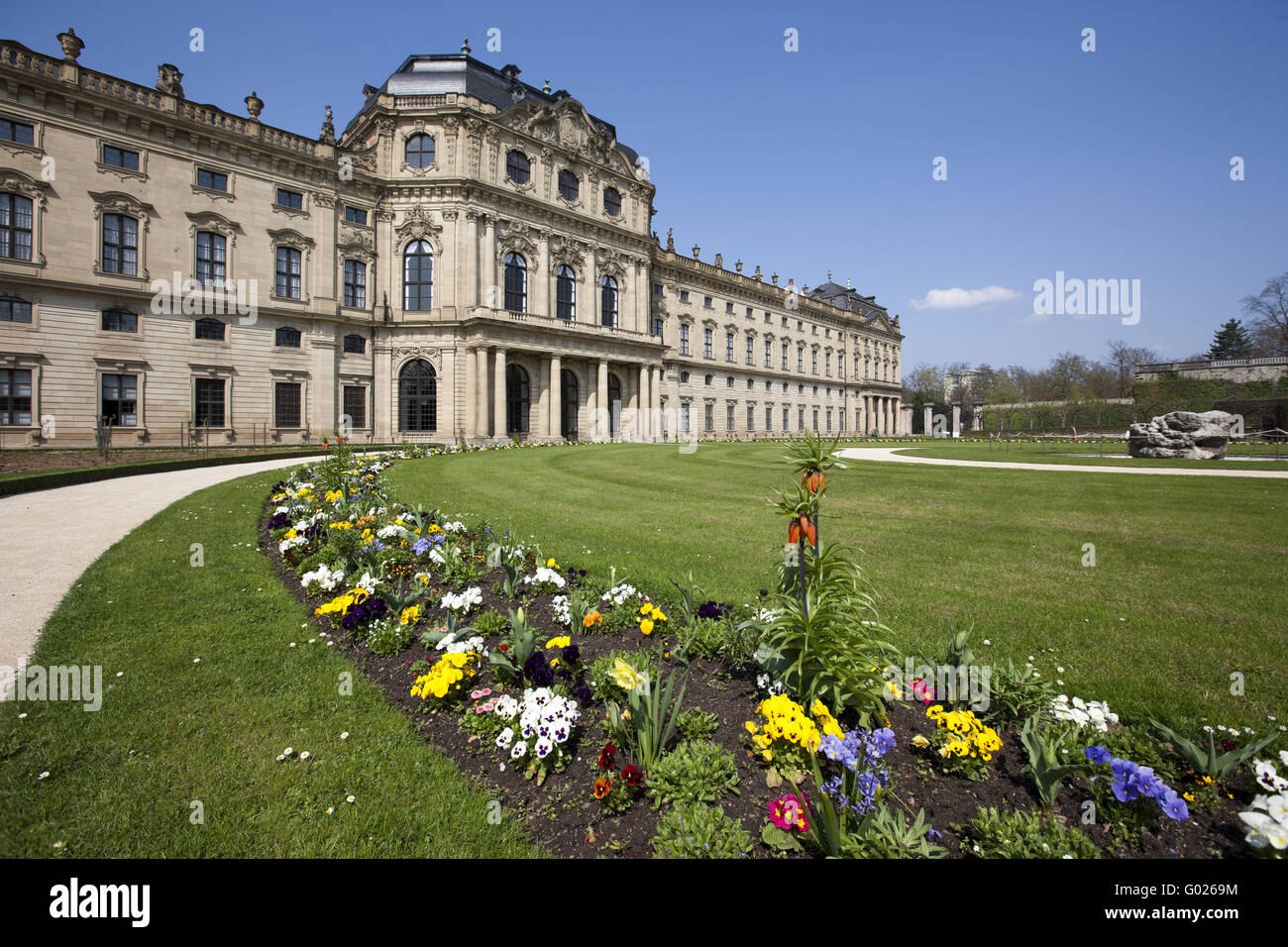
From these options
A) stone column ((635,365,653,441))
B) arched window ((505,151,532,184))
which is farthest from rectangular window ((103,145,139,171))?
stone column ((635,365,653,441))

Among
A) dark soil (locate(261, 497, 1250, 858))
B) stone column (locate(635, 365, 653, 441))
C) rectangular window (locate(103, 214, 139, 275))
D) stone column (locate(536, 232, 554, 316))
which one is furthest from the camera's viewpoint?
stone column (locate(635, 365, 653, 441))

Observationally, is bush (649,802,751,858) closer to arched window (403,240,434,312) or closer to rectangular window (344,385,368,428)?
rectangular window (344,385,368,428)

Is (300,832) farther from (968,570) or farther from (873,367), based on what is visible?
(873,367)

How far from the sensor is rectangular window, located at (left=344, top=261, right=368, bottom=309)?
108 feet

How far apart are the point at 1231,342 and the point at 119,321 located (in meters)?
113

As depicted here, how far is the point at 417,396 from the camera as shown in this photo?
113 ft

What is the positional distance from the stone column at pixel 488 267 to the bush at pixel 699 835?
116ft

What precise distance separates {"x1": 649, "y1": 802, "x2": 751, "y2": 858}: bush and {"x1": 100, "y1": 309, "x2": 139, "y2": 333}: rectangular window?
35401mm

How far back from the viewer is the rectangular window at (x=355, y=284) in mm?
32781

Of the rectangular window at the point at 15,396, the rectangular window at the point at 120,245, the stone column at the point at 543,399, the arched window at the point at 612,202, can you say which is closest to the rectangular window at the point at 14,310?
the rectangular window at the point at 15,396

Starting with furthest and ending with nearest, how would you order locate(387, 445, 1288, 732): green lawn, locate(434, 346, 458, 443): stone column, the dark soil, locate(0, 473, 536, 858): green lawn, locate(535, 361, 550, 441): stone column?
1. locate(535, 361, 550, 441): stone column
2. locate(434, 346, 458, 443): stone column
3. locate(387, 445, 1288, 732): green lawn
4. locate(0, 473, 536, 858): green lawn
5. the dark soil

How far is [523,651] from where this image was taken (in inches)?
150

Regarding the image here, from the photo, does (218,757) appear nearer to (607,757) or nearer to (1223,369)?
Result: (607,757)

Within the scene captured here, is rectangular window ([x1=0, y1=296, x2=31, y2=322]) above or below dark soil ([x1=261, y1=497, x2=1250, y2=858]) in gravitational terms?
above
